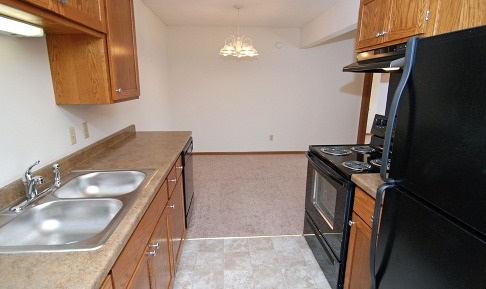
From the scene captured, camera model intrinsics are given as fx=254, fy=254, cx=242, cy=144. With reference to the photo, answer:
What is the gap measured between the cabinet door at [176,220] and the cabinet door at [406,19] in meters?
1.83

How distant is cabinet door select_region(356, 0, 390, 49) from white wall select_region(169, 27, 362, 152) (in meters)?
3.09

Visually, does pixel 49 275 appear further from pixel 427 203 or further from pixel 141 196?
pixel 427 203

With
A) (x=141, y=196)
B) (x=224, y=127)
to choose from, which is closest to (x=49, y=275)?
(x=141, y=196)

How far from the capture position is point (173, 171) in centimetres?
193

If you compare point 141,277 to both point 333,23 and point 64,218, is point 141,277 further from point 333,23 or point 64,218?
point 333,23

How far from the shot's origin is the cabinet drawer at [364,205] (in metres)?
1.38

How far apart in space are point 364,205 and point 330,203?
46 centimetres

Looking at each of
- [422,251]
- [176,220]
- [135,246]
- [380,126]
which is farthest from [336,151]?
[135,246]

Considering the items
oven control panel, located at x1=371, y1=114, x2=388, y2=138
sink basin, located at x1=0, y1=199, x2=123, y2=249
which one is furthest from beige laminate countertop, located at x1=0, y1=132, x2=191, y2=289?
oven control panel, located at x1=371, y1=114, x2=388, y2=138

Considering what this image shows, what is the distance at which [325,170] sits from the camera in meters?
1.84

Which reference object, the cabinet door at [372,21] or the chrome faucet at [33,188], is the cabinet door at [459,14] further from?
the chrome faucet at [33,188]

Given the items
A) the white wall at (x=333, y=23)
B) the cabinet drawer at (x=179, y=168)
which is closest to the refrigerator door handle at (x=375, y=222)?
the cabinet drawer at (x=179, y=168)

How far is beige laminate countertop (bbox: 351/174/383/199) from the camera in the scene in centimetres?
135

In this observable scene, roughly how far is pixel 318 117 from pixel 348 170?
12.5 feet
